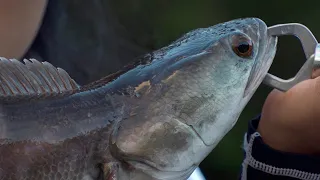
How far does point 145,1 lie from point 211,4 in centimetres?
Result: 29

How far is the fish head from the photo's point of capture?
616 mm

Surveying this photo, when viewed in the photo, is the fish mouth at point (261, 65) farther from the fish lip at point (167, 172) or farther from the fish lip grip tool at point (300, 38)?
the fish lip at point (167, 172)

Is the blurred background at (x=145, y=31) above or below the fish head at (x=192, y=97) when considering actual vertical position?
below

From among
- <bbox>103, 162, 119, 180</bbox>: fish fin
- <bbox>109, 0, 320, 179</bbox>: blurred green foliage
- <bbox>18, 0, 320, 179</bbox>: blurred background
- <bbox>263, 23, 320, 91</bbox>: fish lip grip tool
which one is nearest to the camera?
<bbox>103, 162, 119, 180</bbox>: fish fin

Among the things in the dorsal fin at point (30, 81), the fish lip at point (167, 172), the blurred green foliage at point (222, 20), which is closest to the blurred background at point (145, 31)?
the blurred green foliage at point (222, 20)

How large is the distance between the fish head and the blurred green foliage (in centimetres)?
110

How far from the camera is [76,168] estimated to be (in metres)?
0.59

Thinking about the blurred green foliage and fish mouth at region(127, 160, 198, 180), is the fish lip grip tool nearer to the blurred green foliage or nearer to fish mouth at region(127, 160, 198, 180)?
fish mouth at region(127, 160, 198, 180)

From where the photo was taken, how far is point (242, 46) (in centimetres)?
67

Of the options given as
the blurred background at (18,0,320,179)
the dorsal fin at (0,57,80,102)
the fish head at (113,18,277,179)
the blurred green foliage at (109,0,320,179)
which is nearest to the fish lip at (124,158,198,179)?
the fish head at (113,18,277,179)

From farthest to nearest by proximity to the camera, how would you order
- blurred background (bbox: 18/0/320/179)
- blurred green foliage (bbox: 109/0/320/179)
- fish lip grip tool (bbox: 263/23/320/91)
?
blurred green foliage (bbox: 109/0/320/179) < blurred background (bbox: 18/0/320/179) < fish lip grip tool (bbox: 263/23/320/91)

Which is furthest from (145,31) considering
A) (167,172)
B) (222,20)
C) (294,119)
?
(167,172)

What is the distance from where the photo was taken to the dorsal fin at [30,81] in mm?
629

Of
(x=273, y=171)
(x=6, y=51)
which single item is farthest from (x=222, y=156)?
(x=273, y=171)
